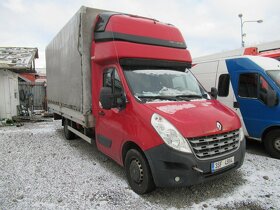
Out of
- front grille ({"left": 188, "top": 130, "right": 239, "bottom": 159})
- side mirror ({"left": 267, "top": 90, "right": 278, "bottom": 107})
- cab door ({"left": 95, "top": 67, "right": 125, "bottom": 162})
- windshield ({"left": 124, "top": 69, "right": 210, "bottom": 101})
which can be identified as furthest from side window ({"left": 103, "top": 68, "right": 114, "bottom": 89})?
side mirror ({"left": 267, "top": 90, "right": 278, "bottom": 107})

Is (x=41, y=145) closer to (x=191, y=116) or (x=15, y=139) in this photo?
(x=15, y=139)

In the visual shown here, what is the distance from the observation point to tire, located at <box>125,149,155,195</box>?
385 centimetres

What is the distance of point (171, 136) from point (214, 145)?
738mm

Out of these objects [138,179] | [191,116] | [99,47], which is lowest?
[138,179]

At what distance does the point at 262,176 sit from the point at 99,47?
4.09m

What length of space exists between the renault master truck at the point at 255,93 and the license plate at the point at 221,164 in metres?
2.53

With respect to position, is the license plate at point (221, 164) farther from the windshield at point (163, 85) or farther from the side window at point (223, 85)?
the side window at point (223, 85)

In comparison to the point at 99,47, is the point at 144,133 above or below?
below

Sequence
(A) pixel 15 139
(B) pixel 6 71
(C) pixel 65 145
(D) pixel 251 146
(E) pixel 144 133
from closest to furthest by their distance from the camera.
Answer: (E) pixel 144 133
(D) pixel 251 146
(C) pixel 65 145
(A) pixel 15 139
(B) pixel 6 71

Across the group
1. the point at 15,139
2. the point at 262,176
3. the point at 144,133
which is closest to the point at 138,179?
the point at 144,133

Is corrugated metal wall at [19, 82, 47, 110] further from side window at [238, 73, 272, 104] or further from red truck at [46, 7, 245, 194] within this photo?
side window at [238, 73, 272, 104]

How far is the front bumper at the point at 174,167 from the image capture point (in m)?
3.50

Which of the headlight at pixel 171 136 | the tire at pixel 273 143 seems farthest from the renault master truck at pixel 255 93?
the headlight at pixel 171 136

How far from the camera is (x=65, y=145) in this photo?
7629 millimetres
